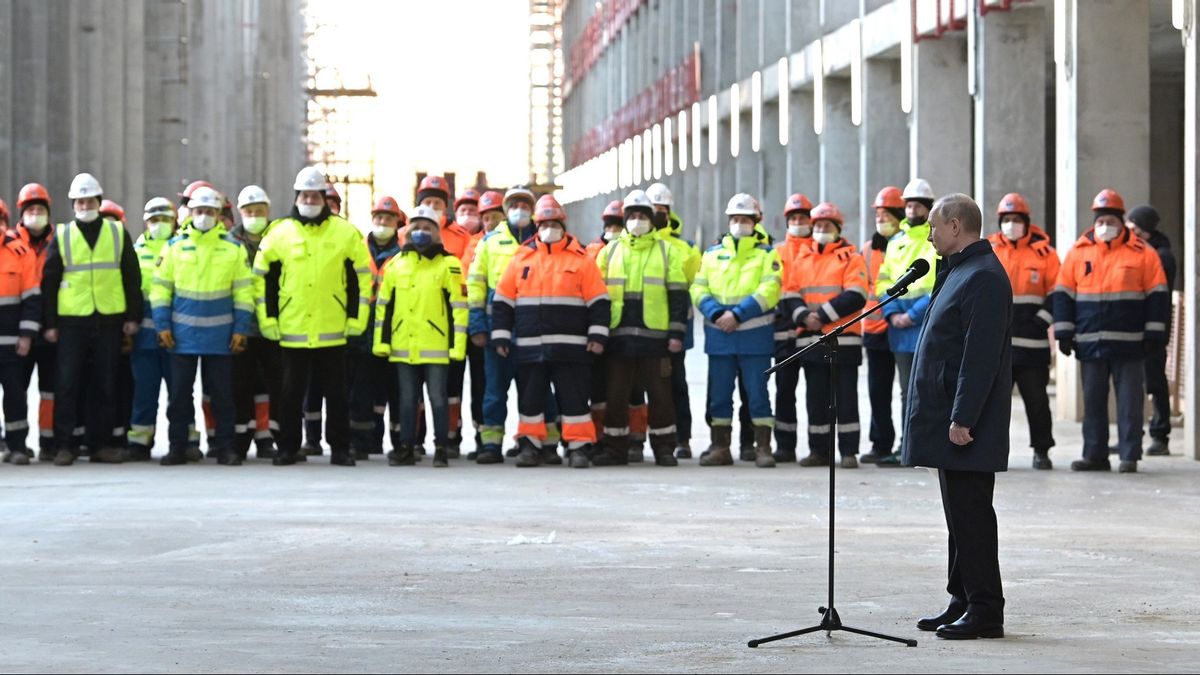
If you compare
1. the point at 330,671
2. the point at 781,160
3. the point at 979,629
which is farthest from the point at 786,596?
the point at 781,160

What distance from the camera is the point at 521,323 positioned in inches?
591

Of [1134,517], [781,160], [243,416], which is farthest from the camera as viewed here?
[781,160]

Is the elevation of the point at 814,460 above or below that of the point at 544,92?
below

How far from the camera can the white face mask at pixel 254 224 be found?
1545 cm

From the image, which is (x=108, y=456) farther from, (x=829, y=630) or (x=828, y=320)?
(x=829, y=630)

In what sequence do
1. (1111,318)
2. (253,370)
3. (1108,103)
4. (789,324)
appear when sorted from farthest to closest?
(1108,103), (253,370), (789,324), (1111,318)

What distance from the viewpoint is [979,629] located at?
7.72 metres

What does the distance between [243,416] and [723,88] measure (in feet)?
99.1

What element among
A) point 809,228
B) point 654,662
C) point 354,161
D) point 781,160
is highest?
point 354,161

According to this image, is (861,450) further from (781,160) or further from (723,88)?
(723,88)

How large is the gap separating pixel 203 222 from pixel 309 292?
1005 millimetres

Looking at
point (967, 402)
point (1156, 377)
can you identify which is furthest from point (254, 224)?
point (967, 402)

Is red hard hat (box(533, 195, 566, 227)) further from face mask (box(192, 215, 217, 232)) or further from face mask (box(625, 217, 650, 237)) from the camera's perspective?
face mask (box(192, 215, 217, 232))

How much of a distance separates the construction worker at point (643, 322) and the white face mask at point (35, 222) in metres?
4.35
